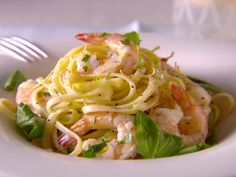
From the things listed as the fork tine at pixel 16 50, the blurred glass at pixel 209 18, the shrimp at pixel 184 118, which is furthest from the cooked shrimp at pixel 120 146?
the blurred glass at pixel 209 18

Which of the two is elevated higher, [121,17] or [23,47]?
[23,47]

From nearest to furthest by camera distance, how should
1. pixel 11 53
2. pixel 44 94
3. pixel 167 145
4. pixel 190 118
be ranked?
pixel 167 145 < pixel 190 118 < pixel 44 94 < pixel 11 53

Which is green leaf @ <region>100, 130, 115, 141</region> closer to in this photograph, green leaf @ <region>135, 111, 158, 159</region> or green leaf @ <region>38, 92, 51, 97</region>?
green leaf @ <region>135, 111, 158, 159</region>

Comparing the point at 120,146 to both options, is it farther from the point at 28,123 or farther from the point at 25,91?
the point at 25,91

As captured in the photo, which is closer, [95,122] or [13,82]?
[95,122]

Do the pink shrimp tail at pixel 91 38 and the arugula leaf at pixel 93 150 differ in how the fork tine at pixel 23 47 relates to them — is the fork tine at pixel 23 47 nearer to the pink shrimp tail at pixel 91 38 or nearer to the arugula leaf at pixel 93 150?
the pink shrimp tail at pixel 91 38

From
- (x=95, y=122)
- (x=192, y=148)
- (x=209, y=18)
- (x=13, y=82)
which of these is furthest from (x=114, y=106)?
(x=209, y=18)
